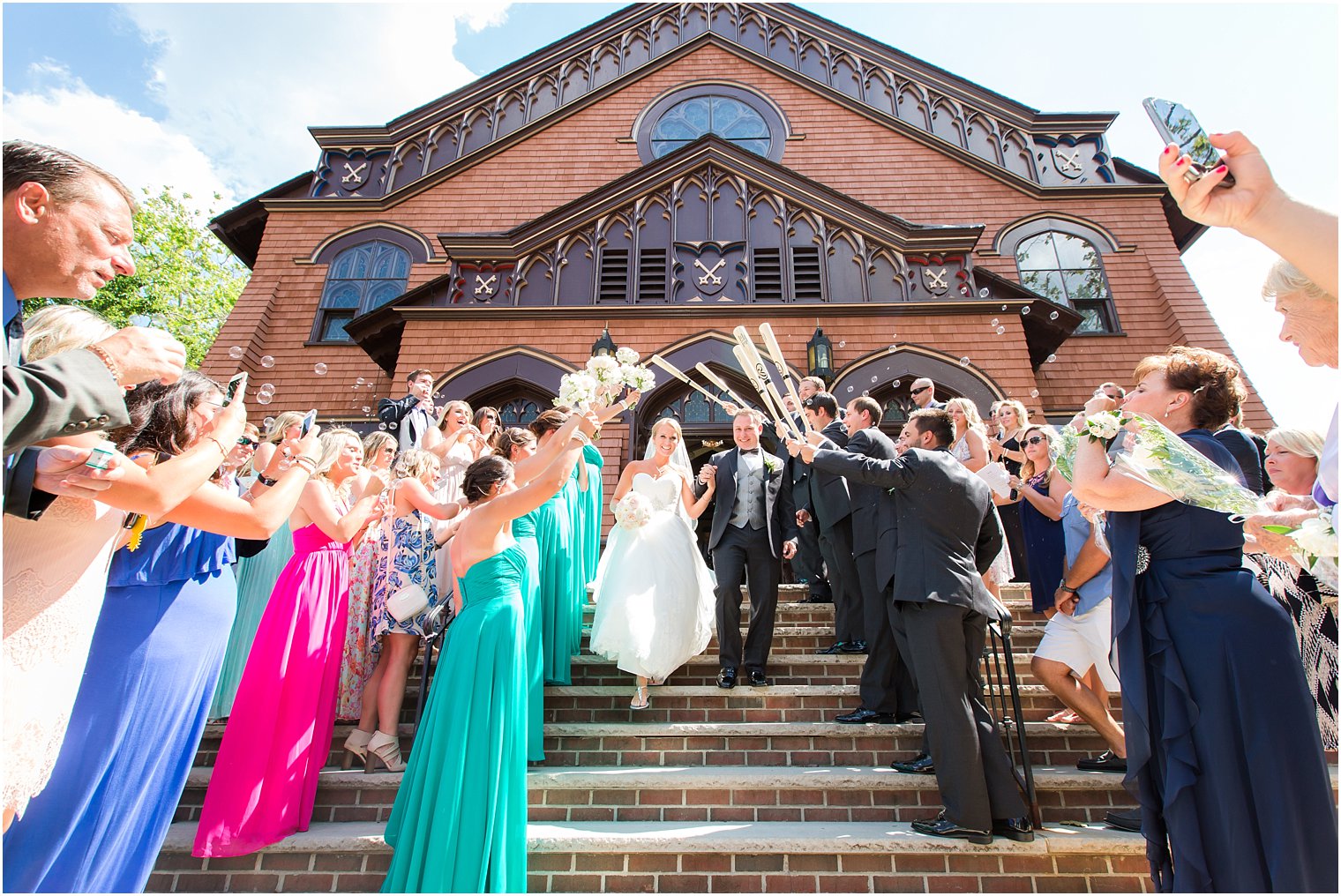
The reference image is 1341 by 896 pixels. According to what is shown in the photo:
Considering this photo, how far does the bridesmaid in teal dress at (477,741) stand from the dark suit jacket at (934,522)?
184 centimetres

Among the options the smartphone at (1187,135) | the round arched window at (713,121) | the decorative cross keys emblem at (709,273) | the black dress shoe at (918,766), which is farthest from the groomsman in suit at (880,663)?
the round arched window at (713,121)

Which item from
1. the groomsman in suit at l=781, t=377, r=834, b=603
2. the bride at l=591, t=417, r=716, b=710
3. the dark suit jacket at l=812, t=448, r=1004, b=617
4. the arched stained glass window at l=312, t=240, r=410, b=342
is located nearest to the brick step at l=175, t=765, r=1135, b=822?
the bride at l=591, t=417, r=716, b=710

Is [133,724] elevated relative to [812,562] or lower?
lower

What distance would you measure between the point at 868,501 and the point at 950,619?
1.65 metres

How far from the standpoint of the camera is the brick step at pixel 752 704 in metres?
5.15

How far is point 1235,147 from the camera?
6.11 ft

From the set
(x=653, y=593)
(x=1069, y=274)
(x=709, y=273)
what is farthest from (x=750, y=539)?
(x=1069, y=274)

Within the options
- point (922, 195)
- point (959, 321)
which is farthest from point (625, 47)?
point (959, 321)

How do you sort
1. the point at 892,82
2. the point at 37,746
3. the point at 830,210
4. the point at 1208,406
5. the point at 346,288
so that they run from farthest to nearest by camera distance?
the point at 892,82 < the point at 346,288 < the point at 830,210 < the point at 1208,406 < the point at 37,746

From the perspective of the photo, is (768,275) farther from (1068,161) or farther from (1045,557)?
(1068,161)

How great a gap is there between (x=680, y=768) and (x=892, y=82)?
627 inches

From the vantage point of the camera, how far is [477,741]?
335 cm

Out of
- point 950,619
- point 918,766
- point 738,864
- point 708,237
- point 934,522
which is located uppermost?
point 708,237

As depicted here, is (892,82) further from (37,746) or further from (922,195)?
(37,746)
